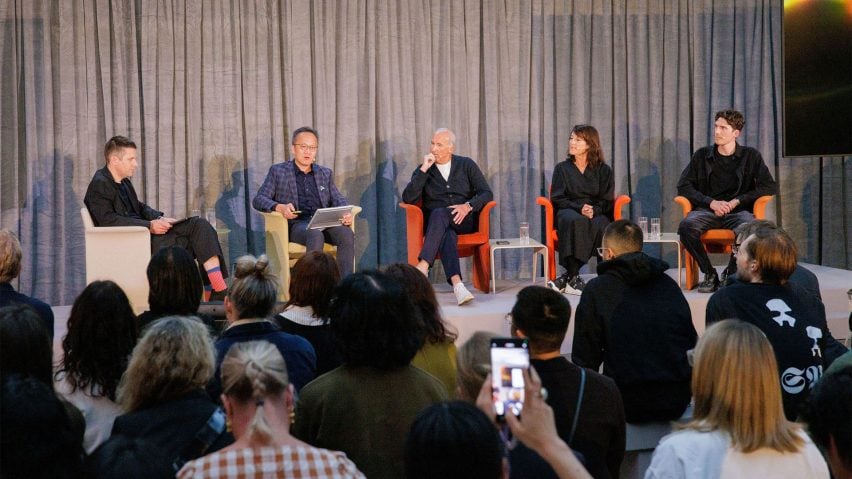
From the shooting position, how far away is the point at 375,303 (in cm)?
245

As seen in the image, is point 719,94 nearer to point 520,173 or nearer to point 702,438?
point 520,173

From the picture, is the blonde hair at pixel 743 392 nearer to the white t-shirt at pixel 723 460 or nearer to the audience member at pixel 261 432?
the white t-shirt at pixel 723 460

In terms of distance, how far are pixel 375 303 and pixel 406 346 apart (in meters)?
0.13

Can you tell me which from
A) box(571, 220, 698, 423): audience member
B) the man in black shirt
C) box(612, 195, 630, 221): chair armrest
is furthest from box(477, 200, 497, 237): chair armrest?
box(571, 220, 698, 423): audience member

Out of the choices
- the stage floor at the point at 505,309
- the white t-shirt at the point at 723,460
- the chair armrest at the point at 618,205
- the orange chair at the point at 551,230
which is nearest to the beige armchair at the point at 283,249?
the stage floor at the point at 505,309

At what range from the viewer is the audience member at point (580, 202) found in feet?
21.5

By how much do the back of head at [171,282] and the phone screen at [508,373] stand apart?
1.76 m

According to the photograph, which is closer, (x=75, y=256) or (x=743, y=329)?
(x=743, y=329)

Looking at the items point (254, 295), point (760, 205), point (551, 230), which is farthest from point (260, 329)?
point (760, 205)

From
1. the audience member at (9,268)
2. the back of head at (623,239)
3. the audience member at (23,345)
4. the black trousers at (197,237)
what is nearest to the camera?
the audience member at (23,345)

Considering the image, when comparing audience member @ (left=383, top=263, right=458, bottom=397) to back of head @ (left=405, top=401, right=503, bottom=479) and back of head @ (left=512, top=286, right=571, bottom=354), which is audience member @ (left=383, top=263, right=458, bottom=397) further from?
back of head @ (left=405, top=401, right=503, bottom=479)

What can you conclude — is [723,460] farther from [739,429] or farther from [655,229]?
[655,229]

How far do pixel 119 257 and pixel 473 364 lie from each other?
4.32m

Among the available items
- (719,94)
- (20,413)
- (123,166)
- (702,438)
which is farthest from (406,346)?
(719,94)
